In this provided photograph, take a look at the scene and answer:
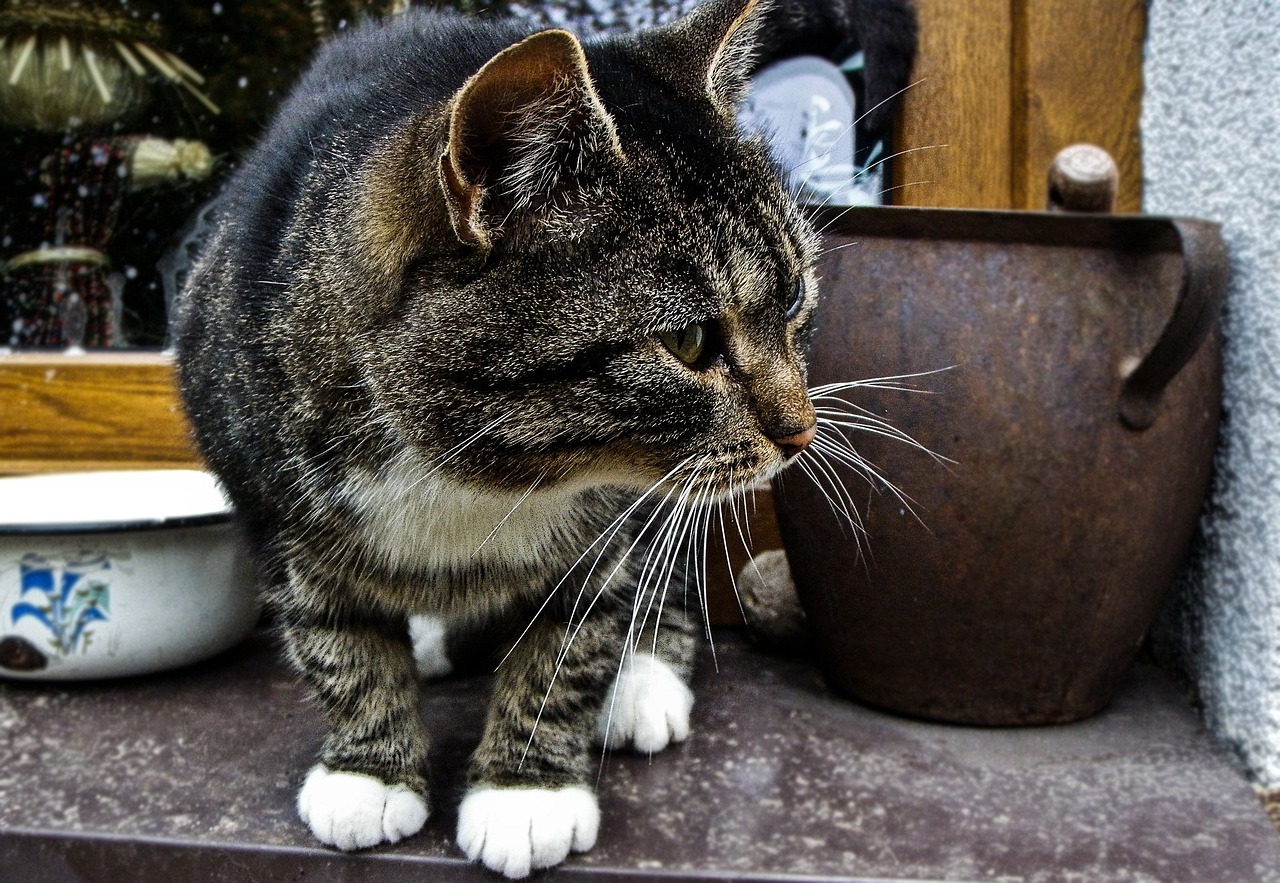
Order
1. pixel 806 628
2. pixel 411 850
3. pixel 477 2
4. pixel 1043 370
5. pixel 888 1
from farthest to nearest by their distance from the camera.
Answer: pixel 477 2, pixel 806 628, pixel 888 1, pixel 1043 370, pixel 411 850

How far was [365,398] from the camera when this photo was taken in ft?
3.01

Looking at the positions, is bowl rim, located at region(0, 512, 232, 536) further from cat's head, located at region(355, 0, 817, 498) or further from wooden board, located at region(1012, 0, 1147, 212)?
wooden board, located at region(1012, 0, 1147, 212)

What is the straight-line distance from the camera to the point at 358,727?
3.55 ft

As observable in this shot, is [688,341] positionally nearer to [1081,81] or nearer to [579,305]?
[579,305]

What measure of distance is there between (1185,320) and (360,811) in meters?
1.04

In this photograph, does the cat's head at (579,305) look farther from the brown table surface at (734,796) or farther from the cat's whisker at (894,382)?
the brown table surface at (734,796)

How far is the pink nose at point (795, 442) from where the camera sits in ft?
3.12

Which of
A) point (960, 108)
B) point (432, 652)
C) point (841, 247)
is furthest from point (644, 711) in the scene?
point (960, 108)

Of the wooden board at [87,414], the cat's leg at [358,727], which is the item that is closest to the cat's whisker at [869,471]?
the cat's leg at [358,727]

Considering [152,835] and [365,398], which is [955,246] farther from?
[152,835]

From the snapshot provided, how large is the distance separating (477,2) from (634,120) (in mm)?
1218

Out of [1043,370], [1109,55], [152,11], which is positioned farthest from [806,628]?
[152,11]

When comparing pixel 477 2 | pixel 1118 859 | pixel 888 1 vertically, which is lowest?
pixel 1118 859

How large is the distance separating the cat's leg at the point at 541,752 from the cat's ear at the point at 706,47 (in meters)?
0.59
